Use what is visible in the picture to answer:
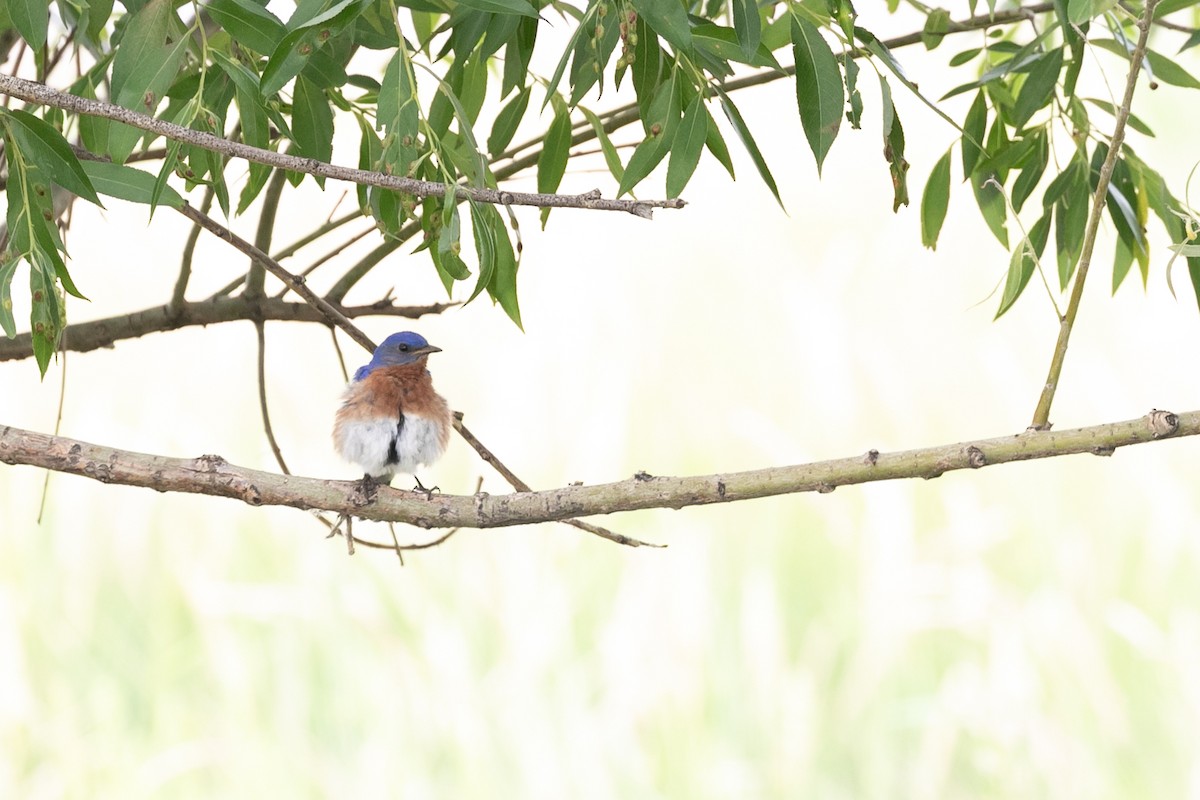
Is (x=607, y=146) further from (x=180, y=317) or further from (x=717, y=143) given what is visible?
(x=180, y=317)

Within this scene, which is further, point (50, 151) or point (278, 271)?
point (278, 271)

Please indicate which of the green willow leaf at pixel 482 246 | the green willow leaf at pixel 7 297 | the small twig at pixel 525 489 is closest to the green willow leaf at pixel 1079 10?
the green willow leaf at pixel 482 246

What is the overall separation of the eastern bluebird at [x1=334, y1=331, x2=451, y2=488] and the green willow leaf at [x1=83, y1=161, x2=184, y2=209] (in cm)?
79

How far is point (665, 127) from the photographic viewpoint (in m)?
1.51

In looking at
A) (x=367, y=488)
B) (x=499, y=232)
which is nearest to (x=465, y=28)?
(x=499, y=232)

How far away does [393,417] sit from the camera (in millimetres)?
2410

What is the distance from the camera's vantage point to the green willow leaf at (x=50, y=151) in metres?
1.43

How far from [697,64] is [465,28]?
294 mm

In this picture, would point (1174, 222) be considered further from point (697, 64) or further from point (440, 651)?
point (440, 651)

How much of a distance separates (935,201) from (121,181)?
48.1 inches

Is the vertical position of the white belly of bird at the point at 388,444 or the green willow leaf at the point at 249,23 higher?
the green willow leaf at the point at 249,23

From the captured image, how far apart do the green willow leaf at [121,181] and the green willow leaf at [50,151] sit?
108 mm

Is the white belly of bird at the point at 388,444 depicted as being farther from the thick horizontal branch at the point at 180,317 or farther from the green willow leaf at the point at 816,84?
the green willow leaf at the point at 816,84

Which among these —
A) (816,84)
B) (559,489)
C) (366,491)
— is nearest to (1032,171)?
(816,84)
